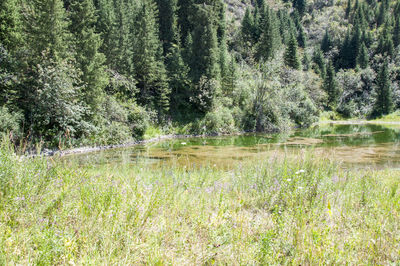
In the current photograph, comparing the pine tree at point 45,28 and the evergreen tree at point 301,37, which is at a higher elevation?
the evergreen tree at point 301,37

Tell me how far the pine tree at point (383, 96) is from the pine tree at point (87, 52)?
197 feet

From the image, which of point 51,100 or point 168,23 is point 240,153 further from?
point 168,23

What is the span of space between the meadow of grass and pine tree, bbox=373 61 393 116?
6510cm

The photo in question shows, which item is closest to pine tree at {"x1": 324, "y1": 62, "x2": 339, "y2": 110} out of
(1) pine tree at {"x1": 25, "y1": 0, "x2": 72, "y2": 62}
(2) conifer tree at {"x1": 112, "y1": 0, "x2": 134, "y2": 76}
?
(2) conifer tree at {"x1": 112, "y1": 0, "x2": 134, "y2": 76}

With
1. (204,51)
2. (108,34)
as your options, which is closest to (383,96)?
(204,51)

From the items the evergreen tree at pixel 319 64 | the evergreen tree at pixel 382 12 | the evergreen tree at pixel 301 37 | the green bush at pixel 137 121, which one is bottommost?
the green bush at pixel 137 121

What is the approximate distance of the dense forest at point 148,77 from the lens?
18.0 metres

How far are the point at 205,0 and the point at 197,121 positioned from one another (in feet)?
66.8

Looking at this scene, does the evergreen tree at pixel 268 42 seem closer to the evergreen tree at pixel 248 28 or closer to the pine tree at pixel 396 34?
the evergreen tree at pixel 248 28

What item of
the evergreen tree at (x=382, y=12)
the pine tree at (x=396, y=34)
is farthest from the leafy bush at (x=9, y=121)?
the evergreen tree at (x=382, y=12)

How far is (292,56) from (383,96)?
2503 centimetres

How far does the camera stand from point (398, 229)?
3.04 meters

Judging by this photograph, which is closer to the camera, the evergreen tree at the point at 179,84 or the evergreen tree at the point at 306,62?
the evergreen tree at the point at 179,84

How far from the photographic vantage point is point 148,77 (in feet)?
98.9
